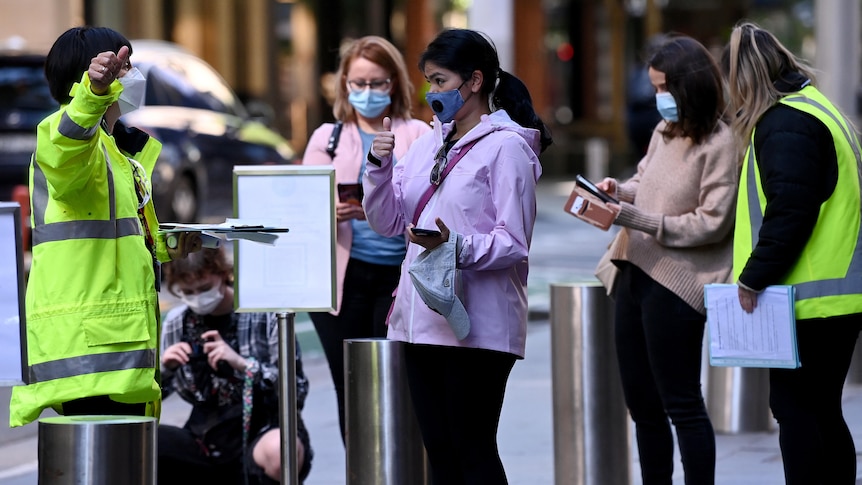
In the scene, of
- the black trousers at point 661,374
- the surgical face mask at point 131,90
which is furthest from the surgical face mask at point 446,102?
the black trousers at point 661,374

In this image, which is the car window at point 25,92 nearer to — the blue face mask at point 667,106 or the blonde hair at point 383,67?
the blonde hair at point 383,67

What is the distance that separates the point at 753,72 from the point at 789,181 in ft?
1.39

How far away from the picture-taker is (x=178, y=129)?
49.8 feet

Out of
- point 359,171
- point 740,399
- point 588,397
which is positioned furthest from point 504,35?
point 359,171

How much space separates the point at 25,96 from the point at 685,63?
9330 millimetres

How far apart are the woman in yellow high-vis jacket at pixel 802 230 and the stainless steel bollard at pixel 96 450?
78.9 inches

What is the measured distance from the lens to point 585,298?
644cm

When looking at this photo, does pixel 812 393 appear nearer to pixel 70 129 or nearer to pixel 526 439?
pixel 70 129

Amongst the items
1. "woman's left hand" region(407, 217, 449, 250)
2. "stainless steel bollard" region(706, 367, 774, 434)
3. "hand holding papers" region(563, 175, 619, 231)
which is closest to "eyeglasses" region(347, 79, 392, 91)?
"hand holding papers" region(563, 175, 619, 231)

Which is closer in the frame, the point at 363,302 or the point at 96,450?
the point at 96,450

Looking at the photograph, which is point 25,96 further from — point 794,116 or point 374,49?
point 794,116

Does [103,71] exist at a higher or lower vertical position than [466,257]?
higher

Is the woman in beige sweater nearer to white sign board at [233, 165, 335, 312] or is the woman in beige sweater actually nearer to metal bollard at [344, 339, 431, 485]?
metal bollard at [344, 339, 431, 485]

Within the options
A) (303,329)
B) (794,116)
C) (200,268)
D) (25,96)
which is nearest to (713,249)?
(794,116)
